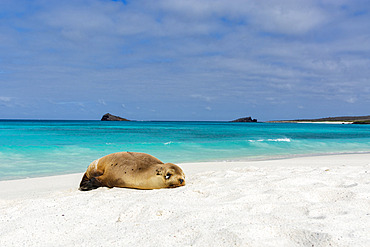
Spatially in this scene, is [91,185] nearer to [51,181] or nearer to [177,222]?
[51,181]

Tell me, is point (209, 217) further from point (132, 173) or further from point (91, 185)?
point (91, 185)

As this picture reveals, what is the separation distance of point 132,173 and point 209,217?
252 centimetres

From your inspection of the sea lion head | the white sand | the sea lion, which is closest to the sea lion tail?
the sea lion

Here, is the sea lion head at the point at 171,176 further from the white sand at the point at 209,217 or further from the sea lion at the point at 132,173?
the white sand at the point at 209,217

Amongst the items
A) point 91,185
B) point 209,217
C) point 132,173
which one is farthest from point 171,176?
point 209,217

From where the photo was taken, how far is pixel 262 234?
8.48 ft

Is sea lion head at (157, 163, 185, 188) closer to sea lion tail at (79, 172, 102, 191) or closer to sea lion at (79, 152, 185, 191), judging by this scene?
sea lion at (79, 152, 185, 191)

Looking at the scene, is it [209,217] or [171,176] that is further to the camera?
[171,176]

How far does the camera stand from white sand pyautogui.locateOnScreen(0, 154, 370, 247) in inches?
101

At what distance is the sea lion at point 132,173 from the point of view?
5180 millimetres

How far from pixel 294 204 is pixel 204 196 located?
4.22 ft

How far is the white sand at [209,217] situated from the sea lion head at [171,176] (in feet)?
1.57

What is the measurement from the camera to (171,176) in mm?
5191

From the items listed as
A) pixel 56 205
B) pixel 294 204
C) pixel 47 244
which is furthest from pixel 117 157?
pixel 294 204
